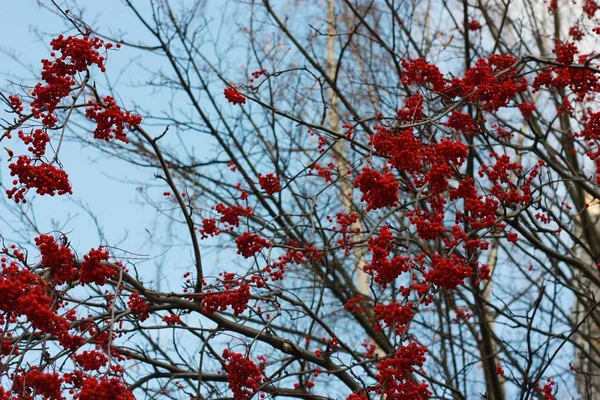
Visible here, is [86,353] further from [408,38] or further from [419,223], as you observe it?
[408,38]

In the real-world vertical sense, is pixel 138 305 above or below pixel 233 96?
below

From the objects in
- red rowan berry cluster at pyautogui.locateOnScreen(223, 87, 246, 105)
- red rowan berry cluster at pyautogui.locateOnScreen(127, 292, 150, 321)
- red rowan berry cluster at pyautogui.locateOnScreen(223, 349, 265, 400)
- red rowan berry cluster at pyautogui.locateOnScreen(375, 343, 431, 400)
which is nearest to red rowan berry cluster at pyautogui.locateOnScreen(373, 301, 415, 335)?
red rowan berry cluster at pyautogui.locateOnScreen(375, 343, 431, 400)

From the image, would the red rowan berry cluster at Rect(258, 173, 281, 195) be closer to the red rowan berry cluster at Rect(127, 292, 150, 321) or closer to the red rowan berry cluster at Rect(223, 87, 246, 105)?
the red rowan berry cluster at Rect(223, 87, 246, 105)

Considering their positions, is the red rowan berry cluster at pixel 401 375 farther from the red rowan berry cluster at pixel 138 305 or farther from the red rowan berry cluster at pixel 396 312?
the red rowan berry cluster at pixel 138 305

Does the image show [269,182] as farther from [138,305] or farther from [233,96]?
[138,305]

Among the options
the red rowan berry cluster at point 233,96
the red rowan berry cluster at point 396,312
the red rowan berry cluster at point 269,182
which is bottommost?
the red rowan berry cluster at point 396,312

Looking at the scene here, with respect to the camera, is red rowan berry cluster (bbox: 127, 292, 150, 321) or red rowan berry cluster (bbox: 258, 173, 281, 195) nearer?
red rowan berry cluster (bbox: 127, 292, 150, 321)

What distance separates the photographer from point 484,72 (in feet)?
16.1

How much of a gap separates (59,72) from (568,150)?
6138 millimetres

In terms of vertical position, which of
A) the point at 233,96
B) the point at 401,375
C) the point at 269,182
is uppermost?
the point at 233,96

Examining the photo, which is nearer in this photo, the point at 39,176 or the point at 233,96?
the point at 39,176

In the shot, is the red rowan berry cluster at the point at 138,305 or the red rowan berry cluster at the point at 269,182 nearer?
the red rowan berry cluster at the point at 138,305

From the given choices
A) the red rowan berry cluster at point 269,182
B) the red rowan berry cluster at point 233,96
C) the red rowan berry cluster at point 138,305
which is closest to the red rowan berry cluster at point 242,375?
the red rowan berry cluster at point 138,305

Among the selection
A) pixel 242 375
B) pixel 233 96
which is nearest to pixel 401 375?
pixel 242 375
